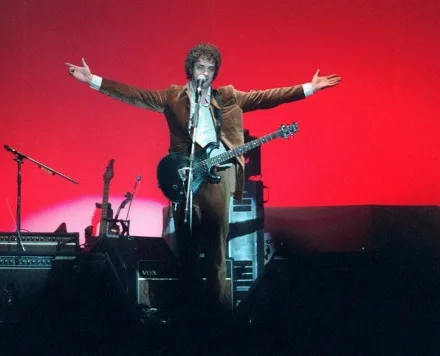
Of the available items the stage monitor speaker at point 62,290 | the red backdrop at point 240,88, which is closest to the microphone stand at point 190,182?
the stage monitor speaker at point 62,290

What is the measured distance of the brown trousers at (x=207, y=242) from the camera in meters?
3.72

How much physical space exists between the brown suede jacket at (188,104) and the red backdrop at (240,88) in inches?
91.5

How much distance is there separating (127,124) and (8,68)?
1.45 meters

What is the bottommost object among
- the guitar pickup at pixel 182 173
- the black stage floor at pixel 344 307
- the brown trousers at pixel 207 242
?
the black stage floor at pixel 344 307

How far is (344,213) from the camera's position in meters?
5.83

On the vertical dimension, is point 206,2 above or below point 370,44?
above

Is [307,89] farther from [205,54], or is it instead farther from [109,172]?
[109,172]

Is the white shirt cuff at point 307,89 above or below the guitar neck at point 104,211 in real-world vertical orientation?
above

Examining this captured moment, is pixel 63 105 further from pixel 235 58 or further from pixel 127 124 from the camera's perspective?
pixel 235 58

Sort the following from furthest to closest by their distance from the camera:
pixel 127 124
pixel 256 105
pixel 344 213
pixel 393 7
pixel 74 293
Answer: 1. pixel 127 124
2. pixel 393 7
3. pixel 344 213
4. pixel 256 105
5. pixel 74 293

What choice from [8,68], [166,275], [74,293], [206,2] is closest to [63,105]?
[8,68]

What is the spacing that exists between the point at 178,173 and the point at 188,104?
1.84 ft

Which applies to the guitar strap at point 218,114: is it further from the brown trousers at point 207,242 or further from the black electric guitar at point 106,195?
the black electric guitar at point 106,195

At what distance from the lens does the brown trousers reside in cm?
372
